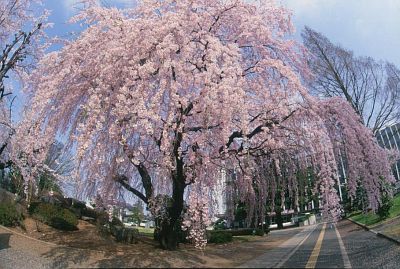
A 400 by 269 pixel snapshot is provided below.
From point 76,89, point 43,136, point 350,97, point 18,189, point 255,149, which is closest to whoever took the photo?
point 43,136

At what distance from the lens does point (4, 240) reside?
1283 centimetres

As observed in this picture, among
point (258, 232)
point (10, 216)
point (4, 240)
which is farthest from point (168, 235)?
point (258, 232)

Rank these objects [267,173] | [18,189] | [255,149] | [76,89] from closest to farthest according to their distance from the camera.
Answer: [76,89], [255,149], [267,173], [18,189]

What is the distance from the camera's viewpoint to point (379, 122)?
30984 mm

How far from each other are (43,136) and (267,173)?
9.60 m

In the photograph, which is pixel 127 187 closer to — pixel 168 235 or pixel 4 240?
pixel 168 235

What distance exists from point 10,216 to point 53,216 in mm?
2308

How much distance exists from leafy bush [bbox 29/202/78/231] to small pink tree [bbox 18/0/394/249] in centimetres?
321

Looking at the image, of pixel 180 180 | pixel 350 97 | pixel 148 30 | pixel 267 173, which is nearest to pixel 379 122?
pixel 350 97

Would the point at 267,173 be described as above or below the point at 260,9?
below

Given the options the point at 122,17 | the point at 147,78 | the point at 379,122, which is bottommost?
the point at 147,78

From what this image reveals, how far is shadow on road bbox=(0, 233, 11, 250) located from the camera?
40.3ft

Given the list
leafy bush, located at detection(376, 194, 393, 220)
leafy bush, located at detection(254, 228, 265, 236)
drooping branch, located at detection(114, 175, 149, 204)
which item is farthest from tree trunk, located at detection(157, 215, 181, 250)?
leafy bush, located at detection(254, 228, 265, 236)

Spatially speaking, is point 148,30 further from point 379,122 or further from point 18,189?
point 379,122
